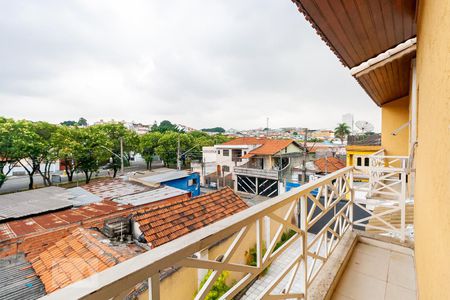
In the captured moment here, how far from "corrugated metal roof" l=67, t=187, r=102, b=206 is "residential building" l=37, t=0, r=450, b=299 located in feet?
29.0

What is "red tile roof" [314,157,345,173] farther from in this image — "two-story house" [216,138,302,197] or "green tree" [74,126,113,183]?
"green tree" [74,126,113,183]

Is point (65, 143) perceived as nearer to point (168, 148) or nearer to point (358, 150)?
point (168, 148)

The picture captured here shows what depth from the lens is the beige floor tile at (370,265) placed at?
2.34m

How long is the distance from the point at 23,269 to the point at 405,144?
1135 cm

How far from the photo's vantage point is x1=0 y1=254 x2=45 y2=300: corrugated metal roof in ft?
10.2

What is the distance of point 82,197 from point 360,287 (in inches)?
415

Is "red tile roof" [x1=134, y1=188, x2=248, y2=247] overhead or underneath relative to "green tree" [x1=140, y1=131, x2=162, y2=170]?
underneath

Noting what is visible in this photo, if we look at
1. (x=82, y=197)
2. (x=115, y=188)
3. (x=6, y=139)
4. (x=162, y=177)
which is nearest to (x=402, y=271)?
(x=82, y=197)

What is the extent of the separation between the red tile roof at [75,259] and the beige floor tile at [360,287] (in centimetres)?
327

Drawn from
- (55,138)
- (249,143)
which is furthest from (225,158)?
(55,138)

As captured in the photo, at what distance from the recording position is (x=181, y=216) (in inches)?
197

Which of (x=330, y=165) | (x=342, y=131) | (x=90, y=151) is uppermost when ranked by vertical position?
(x=342, y=131)

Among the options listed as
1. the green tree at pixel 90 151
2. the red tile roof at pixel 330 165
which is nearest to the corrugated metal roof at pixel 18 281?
the green tree at pixel 90 151

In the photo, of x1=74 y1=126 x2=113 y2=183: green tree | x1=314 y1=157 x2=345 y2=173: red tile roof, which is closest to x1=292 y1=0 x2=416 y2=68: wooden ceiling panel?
x1=314 y1=157 x2=345 y2=173: red tile roof
